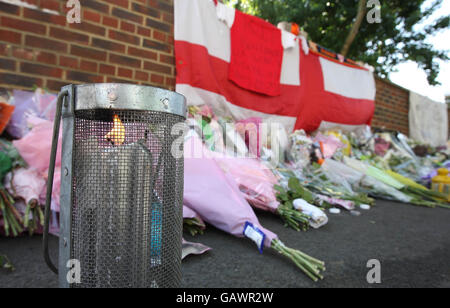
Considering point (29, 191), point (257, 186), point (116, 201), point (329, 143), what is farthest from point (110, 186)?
point (329, 143)

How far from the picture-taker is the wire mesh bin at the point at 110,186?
2.56 ft

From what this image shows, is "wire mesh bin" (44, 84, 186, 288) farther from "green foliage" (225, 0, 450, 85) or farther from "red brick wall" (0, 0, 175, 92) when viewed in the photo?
"green foliage" (225, 0, 450, 85)

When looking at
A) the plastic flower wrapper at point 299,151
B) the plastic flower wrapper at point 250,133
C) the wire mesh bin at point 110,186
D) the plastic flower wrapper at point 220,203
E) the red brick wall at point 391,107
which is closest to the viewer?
the wire mesh bin at point 110,186

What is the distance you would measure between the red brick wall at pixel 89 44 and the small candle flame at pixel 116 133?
1.72 metres

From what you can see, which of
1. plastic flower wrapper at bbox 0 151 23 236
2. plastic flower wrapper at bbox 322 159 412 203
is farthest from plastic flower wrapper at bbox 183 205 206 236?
plastic flower wrapper at bbox 322 159 412 203

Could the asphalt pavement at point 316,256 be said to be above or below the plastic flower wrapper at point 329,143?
below

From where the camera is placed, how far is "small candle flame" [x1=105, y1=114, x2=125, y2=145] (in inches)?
30.9

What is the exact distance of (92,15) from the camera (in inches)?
91.6

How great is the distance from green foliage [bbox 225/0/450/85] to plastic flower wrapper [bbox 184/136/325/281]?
6155 millimetres

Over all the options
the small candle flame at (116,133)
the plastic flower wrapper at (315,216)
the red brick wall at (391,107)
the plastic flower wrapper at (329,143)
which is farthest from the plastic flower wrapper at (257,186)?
the red brick wall at (391,107)

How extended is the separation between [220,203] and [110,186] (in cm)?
95

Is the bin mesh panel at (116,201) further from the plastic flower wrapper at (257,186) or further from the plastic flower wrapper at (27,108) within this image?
the plastic flower wrapper at (27,108)

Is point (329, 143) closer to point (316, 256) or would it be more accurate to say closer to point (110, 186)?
point (316, 256)

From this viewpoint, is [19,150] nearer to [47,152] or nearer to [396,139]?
[47,152]
